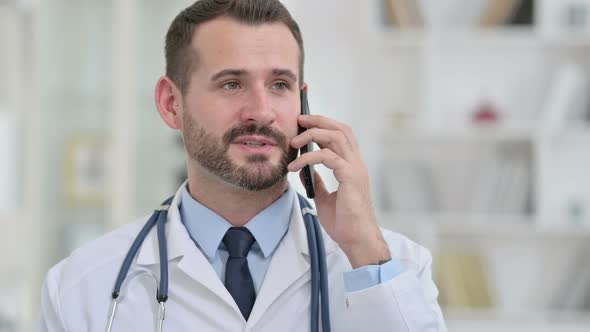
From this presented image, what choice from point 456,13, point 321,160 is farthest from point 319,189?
point 456,13

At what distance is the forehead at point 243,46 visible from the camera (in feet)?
4.96

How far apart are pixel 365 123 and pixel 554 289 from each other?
1055 mm

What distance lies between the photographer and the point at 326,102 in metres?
3.55

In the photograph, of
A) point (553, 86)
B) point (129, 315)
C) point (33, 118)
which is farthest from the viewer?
point (33, 118)

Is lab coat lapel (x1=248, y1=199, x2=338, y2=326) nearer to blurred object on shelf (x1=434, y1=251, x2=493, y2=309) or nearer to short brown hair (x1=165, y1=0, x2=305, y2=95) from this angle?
short brown hair (x1=165, y1=0, x2=305, y2=95)

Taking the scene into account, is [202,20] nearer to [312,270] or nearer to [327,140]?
[327,140]

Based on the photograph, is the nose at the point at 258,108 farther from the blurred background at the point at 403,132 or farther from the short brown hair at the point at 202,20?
the blurred background at the point at 403,132

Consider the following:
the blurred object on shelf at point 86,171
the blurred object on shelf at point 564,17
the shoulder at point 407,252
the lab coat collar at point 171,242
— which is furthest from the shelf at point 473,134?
the lab coat collar at point 171,242

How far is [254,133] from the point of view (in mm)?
1479

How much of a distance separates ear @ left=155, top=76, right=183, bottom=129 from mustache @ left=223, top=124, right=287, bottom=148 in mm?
185

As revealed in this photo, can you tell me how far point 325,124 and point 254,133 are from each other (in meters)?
0.13

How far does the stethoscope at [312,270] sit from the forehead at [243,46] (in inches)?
11.5

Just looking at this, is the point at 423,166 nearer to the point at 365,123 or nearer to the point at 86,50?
the point at 365,123

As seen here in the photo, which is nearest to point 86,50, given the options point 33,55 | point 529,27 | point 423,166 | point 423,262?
point 33,55
